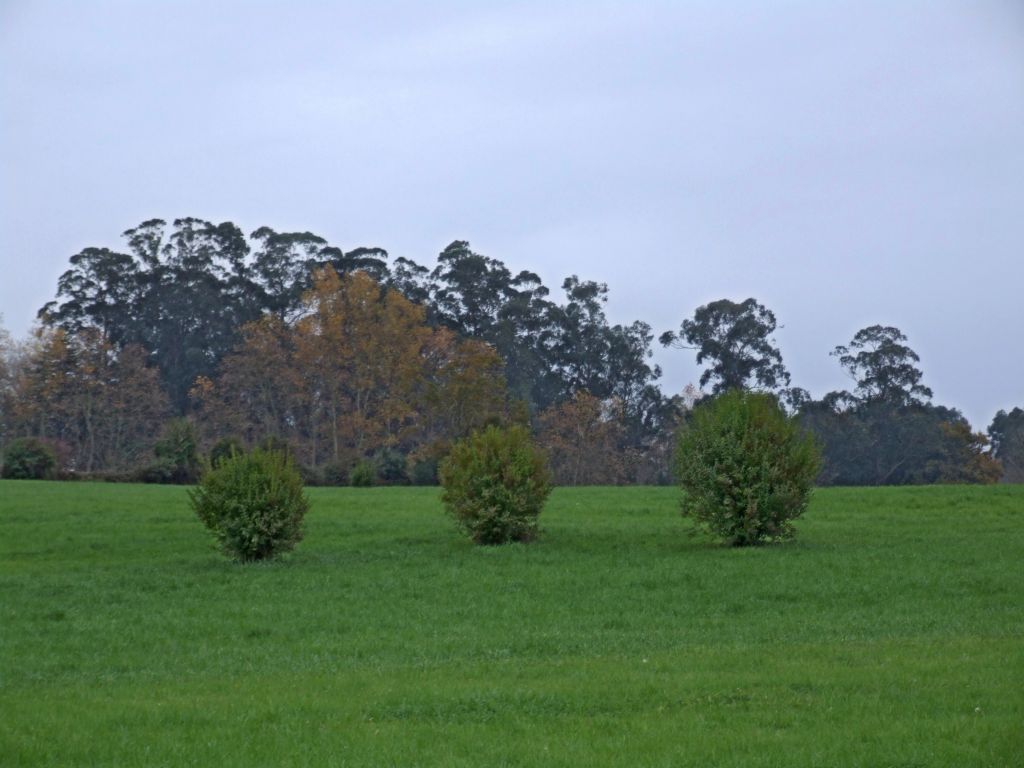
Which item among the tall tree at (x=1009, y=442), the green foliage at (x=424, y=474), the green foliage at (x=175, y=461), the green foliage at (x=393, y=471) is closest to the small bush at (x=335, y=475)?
the green foliage at (x=393, y=471)

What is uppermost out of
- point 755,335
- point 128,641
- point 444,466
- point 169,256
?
point 169,256

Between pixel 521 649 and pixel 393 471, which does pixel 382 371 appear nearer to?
pixel 393 471

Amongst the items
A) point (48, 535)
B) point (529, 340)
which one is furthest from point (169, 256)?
point (48, 535)

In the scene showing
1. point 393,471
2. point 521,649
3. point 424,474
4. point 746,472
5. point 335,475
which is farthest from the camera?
point 393,471

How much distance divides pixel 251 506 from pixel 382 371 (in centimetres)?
4282

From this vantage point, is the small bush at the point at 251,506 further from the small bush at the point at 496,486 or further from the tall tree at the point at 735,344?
the tall tree at the point at 735,344

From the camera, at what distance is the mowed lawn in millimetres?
8297

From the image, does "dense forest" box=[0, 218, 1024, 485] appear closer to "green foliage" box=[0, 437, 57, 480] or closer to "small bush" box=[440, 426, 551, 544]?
"green foliage" box=[0, 437, 57, 480]

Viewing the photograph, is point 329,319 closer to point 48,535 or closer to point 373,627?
point 48,535

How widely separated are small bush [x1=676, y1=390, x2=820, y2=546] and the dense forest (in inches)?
1259

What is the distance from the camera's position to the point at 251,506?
885 inches

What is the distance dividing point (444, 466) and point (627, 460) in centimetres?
4366

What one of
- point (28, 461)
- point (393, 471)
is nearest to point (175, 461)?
point (28, 461)

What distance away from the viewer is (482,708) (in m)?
9.56
